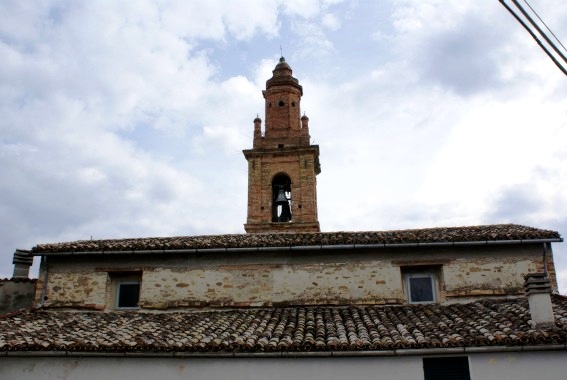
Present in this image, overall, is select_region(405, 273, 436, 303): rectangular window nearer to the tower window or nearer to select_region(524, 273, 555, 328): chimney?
select_region(524, 273, 555, 328): chimney

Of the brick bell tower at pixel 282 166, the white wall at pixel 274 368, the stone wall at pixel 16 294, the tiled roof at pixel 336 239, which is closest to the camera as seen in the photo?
the white wall at pixel 274 368

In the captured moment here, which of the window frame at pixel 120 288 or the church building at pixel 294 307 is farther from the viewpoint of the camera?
the window frame at pixel 120 288

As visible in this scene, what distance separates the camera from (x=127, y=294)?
13055 millimetres

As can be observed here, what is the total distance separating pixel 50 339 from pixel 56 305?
2.82 m

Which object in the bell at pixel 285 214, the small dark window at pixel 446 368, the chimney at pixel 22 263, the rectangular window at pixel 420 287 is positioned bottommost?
the small dark window at pixel 446 368

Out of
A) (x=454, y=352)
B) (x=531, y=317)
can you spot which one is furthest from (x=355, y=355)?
(x=531, y=317)

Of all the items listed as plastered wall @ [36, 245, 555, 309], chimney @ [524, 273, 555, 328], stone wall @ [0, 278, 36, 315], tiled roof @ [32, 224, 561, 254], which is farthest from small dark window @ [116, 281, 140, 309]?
chimney @ [524, 273, 555, 328]

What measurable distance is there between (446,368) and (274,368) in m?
2.88

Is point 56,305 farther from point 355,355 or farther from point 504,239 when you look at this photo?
point 504,239

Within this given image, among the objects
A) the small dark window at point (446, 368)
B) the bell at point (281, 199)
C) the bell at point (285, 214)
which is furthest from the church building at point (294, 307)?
the bell at point (281, 199)

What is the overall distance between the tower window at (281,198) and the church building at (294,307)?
5826mm

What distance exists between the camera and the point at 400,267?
1242 cm

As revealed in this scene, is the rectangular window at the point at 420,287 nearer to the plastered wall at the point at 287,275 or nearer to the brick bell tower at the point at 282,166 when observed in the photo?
the plastered wall at the point at 287,275

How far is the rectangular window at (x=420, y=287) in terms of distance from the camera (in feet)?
40.6
